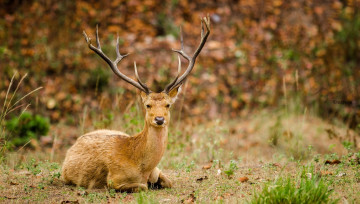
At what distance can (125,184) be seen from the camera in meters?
5.45

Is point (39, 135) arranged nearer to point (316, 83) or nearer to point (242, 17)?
point (316, 83)

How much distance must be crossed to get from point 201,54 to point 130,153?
26.0 ft

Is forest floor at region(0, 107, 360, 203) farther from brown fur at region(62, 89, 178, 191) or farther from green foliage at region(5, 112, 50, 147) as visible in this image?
green foliage at region(5, 112, 50, 147)

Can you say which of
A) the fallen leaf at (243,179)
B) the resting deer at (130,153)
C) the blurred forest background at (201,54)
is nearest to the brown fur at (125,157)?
the resting deer at (130,153)

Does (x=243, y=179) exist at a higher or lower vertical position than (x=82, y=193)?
higher

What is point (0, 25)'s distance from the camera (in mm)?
12445

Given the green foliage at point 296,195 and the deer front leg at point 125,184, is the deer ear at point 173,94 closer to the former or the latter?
the deer front leg at point 125,184

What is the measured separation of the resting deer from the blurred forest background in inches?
146

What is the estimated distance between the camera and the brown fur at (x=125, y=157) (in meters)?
5.40

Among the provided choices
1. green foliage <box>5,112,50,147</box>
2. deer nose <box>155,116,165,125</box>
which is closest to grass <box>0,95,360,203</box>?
green foliage <box>5,112,50,147</box>

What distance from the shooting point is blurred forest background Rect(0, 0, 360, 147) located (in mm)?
11016

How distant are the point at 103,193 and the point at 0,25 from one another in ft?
28.9

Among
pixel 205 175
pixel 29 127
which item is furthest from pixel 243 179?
pixel 29 127

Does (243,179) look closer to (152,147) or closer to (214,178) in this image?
(214,178)
